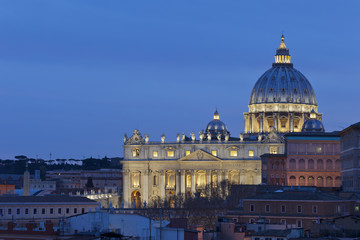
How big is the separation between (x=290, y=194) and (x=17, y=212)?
30561 mm

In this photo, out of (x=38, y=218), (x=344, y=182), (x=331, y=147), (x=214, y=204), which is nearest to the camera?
(x=38, y=218)

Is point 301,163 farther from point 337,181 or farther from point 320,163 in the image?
point 337,181

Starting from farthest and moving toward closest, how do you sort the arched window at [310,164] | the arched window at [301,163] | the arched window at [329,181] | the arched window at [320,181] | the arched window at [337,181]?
the arched window at [301,163] → the arched window at [310,164] → the arched window at [329,181] → the arched window at [320,181] → the arched window at [337,181]

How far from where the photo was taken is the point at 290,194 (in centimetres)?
11131

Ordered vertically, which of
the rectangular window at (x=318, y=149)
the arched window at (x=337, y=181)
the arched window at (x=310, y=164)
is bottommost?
the arched window at (x=337, y=181)

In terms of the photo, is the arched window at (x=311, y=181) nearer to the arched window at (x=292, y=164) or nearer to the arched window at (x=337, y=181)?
the arched window at (x=292, y=164)

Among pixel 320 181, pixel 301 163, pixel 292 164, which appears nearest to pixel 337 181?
pixel 320 181

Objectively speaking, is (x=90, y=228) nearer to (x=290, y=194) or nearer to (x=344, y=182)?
(x=290, y=194)

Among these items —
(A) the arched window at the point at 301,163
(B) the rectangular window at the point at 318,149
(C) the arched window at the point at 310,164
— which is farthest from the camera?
(A) the arched window at the point at 301,163

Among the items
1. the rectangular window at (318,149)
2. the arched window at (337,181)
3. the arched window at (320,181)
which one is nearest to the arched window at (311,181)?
the arched window at (320,181)

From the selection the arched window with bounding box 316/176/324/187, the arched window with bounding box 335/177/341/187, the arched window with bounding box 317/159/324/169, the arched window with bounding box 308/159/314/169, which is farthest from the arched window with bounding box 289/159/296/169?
the arched window with bounding box 335/177/341/187

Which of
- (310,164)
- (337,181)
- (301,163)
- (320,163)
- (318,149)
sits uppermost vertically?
(318,149)

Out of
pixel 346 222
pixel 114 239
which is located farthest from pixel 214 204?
pixel 114 239

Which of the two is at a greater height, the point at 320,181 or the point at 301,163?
the point at 301,163
